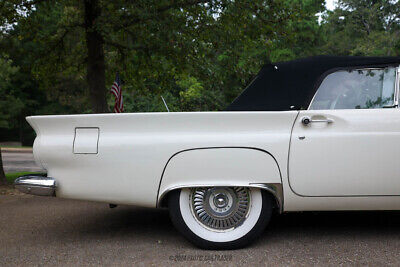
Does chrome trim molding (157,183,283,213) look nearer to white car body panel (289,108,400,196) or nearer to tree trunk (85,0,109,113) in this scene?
white car body panel (289,108,400,196)

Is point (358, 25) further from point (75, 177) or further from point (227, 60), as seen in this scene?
point (75, 177)

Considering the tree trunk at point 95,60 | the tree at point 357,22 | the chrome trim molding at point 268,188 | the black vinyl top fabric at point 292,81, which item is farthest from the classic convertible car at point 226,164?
the tree at point 357,22

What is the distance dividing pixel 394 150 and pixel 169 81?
7.44 metres

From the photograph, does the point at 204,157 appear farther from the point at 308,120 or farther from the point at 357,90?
the point at 357,90

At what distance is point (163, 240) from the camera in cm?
313

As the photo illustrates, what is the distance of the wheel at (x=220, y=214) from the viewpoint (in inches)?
112

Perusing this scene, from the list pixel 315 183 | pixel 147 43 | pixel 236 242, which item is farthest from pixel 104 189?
pixel 147 43

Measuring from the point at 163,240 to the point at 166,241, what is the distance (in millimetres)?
40

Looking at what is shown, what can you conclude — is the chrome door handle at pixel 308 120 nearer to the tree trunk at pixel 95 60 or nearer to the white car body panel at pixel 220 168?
the white car body panel at pixel 220 168

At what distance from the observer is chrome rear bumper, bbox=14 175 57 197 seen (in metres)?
2.84

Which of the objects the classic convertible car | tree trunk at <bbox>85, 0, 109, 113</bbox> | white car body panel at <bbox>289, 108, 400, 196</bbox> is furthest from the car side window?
tree trunk at <bbox>85, 0, 109, 113</bbox>

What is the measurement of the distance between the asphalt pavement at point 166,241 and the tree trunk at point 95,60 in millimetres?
4172

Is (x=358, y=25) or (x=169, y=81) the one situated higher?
(x=358, y=25)

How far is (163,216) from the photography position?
4.00m
